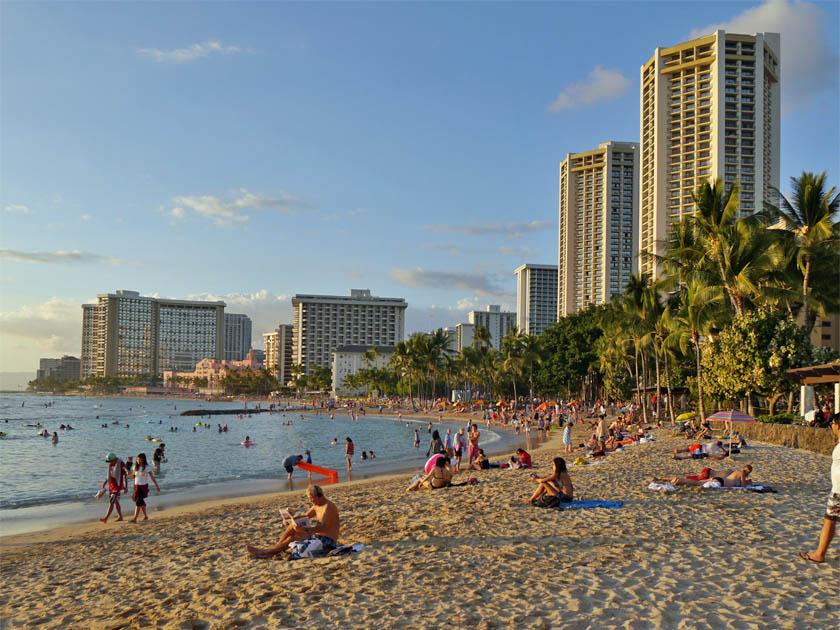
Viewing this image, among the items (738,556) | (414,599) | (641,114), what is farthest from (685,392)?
(641,114)

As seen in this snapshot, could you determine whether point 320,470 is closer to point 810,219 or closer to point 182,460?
point 182,460

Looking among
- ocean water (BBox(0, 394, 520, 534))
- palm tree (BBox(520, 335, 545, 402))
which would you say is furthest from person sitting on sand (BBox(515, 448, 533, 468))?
palm tree (BBox(520, 335, 545, 402))

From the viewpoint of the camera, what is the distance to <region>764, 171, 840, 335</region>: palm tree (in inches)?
996

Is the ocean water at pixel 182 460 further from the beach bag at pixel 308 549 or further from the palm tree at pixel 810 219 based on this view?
the palm tree at pixel 810 219

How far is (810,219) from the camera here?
26.0 m

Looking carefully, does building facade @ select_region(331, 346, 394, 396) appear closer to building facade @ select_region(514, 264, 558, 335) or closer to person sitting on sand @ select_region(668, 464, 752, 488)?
building facade @ select_region(514, 264, 558, 335)

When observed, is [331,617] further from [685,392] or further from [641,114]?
[641,114]

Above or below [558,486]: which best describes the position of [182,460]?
below

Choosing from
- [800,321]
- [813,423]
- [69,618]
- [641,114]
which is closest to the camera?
[69,618]

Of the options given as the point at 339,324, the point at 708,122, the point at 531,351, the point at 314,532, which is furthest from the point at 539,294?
the point at 314,532

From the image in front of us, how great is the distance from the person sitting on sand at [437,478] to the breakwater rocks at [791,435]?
10696 mm

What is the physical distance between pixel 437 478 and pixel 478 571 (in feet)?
24.6

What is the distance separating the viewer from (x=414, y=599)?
6027 millimetres

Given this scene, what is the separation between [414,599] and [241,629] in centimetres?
167
